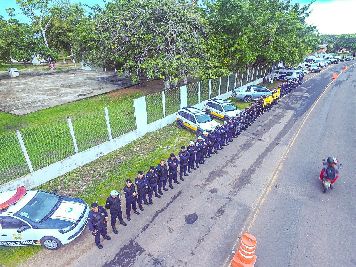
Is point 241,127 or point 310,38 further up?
point 310,38

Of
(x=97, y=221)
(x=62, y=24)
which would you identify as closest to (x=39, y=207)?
(x=97, y=221)

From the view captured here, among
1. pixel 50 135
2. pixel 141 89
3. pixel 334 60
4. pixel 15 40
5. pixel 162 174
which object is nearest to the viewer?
pixel 162 174

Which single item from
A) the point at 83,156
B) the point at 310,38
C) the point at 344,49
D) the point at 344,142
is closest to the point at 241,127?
the point at 344,142

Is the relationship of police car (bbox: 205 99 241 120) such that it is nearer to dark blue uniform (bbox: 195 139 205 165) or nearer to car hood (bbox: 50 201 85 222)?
dark blue uniform (bbox: 195 139 205 165)

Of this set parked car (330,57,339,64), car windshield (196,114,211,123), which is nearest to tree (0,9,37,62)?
car windshield (196,114,211,123)

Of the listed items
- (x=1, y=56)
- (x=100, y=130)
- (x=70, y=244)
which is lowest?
(x=70, y=244)

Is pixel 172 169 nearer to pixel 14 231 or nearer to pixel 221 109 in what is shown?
pixel 14 231

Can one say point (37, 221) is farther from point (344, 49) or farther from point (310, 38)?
point (344, 49)
